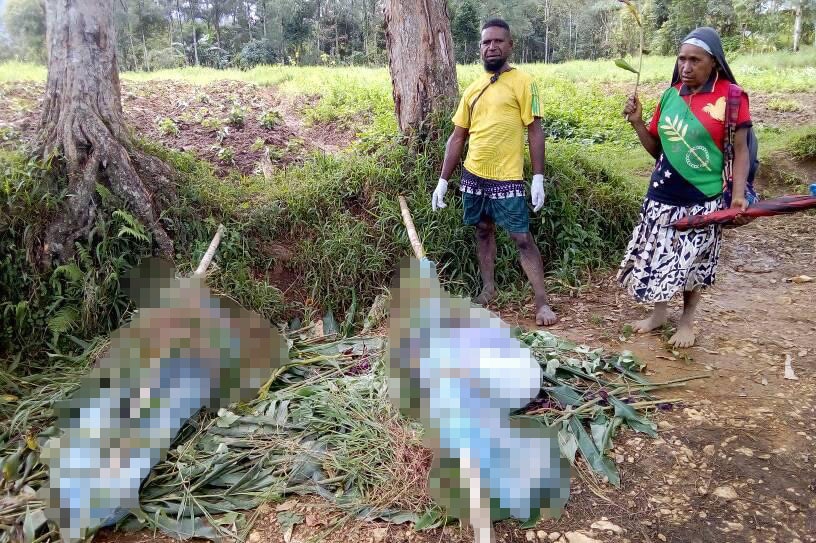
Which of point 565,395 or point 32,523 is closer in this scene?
point 32,523

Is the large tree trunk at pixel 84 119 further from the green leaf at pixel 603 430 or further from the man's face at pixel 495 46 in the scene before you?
the green leaf at pixel 603 430

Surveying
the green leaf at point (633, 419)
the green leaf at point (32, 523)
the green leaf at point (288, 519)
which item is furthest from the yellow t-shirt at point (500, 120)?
the green leaf at point (32, 523)

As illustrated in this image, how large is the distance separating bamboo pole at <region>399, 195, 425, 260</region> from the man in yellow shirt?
22cm

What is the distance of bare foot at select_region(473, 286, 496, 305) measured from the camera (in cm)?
392

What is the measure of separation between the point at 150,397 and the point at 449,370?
1.36 meters

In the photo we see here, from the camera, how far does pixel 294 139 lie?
5.74 metres

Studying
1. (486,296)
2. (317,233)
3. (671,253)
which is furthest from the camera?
(317,233)

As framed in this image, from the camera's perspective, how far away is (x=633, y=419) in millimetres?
2523

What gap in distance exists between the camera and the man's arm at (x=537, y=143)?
344 cm

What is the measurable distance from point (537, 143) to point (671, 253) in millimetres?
1062

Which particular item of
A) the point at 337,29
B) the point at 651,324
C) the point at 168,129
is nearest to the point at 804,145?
the point at 651,324

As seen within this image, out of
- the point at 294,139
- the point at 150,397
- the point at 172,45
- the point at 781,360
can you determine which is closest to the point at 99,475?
the point at 150,397

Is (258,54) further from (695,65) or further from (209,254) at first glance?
(695,65)

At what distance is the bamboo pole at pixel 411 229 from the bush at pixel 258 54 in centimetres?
1626
